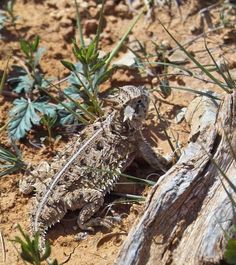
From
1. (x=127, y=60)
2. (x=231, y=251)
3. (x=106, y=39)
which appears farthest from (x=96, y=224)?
(x=106, y=39)

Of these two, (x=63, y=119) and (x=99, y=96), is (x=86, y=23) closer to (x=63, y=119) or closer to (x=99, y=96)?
(x=99, y=96)

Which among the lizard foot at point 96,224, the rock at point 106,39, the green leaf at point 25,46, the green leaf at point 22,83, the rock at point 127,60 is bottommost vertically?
the lizard foot at point 96,224

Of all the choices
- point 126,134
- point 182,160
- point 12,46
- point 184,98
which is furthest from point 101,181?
point 12,46

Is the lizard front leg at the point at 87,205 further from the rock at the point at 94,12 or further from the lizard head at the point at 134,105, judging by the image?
the rock at the point at 94,12

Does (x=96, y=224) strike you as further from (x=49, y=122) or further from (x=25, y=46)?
(x=25, y=46)

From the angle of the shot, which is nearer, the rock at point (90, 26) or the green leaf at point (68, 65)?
the green leaf at point (68, 65)

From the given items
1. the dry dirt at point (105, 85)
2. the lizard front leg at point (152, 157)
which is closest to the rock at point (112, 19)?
the dry dirt at point (105, 85)

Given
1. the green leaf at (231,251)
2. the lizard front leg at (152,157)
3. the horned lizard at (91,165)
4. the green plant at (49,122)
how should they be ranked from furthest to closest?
1. the green plant at (49,122)
2. the lizard front leg at (152,157)
3. the horned lizard at (91,165)
4. the green leaf at (231,251)

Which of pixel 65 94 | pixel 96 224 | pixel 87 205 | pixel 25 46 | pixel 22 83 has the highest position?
pixel 25 46
